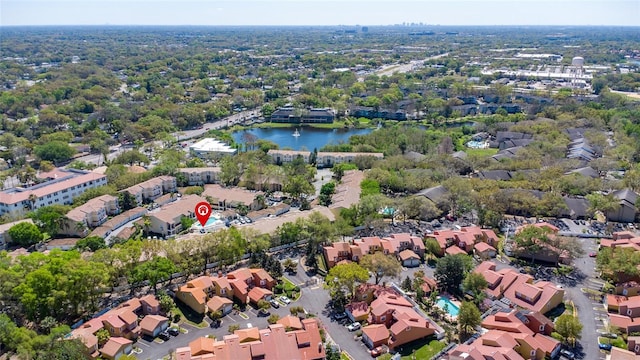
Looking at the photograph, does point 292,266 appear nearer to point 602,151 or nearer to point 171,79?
point 602,151

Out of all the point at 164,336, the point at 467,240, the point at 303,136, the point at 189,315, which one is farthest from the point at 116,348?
the point at 303,136

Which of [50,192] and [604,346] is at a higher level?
[50,192]

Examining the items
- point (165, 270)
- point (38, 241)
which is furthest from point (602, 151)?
point (38, 241)

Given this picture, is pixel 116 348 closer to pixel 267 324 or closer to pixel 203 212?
pixel 267 324

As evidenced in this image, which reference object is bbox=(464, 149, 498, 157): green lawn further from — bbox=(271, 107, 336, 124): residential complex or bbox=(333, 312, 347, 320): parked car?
bbox=(333, 312, 347, 320): parked car

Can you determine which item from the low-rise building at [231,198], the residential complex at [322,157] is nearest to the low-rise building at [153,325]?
the low-rise building at [231,198]

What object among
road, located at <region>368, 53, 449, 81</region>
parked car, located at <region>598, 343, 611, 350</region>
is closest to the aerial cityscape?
parked car, located at <region>598, 343, 611, 350</region>

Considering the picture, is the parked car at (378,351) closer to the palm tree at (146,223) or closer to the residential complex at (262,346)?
the residential complex at (262,346)
